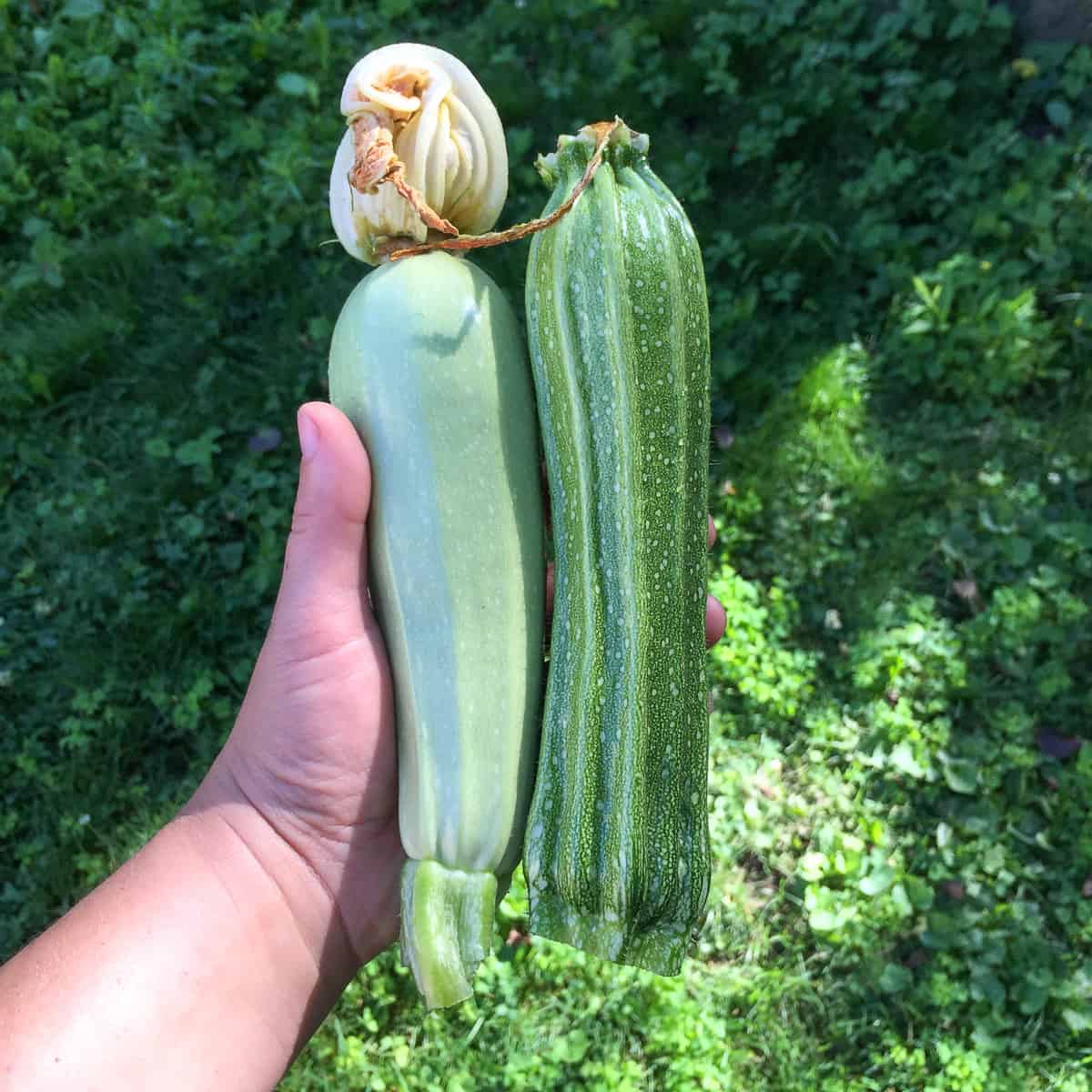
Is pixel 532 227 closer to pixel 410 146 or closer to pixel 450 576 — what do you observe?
pixel 410 146

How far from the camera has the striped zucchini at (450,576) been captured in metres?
2.20

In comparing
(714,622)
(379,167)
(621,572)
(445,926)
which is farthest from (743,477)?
(445,926)

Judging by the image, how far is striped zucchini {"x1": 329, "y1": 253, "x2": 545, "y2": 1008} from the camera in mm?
2195

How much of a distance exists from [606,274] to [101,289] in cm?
308

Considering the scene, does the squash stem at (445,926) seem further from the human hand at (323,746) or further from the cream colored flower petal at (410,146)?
the cream colored flower petal at (410,146)

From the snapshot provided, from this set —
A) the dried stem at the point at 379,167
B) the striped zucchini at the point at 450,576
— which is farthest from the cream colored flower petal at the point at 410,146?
the striped zucchini at the point at 450,576

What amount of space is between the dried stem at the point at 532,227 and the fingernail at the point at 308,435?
47cm

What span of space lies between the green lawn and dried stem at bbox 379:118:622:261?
178 centimetres

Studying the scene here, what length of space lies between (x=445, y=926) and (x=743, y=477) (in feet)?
7.96

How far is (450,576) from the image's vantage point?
7.36 ft

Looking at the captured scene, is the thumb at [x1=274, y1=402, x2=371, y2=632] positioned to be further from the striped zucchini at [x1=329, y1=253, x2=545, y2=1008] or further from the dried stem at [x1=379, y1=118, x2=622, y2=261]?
the dried stem at [x1=379, y1=118, x2=622, y2=261]

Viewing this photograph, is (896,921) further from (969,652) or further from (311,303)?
(311,303)

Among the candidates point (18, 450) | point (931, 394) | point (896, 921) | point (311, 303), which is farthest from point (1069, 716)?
point (18, 450)

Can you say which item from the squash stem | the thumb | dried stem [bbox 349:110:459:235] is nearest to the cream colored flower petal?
dried stem [bbox 349:110:459:235]
